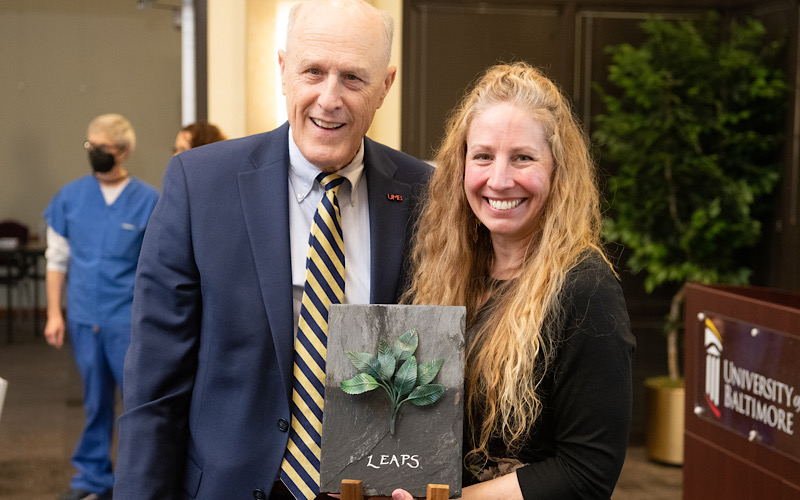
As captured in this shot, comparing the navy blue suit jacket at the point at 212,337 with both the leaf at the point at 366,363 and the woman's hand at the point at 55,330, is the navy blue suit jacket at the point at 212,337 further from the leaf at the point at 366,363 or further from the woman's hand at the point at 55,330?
the woman's hand at the point at 55,330

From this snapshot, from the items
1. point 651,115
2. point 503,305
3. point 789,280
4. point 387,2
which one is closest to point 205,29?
point 387,2

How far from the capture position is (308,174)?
173 cm

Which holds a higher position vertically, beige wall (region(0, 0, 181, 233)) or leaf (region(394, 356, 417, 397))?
beige wall (region(0, 0, 181, 233))

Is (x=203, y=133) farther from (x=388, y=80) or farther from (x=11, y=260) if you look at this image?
(x=11, y=260)

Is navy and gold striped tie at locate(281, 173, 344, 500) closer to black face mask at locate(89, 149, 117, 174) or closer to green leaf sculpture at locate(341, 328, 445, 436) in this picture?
green leaf sculpture at locate(341, 328, 445, 436)

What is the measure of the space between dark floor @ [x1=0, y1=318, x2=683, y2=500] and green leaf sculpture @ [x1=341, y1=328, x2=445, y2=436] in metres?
2.99

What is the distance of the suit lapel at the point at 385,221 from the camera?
1.71 metres

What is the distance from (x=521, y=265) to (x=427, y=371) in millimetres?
356

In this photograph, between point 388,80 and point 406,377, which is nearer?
point 406,377

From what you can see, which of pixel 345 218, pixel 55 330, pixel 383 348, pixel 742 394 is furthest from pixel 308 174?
pixel 55 330

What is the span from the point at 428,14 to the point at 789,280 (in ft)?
8.54

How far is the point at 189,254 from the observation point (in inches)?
64.6

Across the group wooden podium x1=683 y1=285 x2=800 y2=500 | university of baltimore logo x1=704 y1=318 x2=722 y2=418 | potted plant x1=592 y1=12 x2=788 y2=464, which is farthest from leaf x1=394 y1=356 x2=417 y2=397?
potted plant x1=592 y1=12 x2=788 y2=464

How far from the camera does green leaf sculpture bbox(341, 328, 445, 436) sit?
1.38 meters
